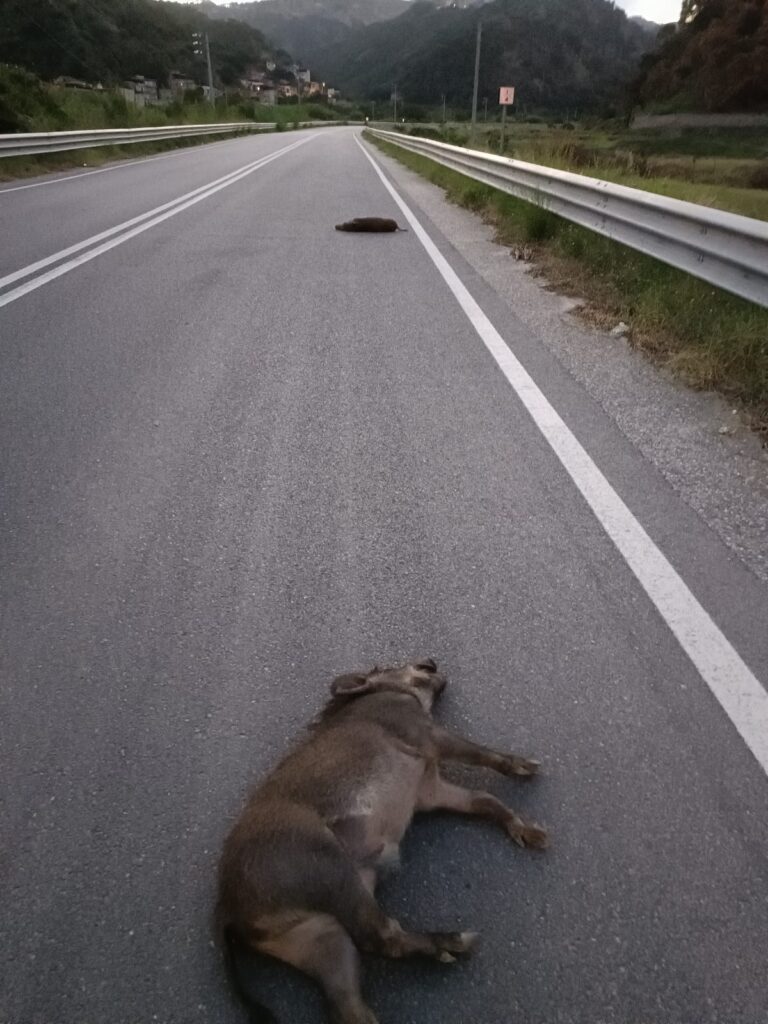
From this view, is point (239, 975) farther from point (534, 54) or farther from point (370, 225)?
point (534, 54)

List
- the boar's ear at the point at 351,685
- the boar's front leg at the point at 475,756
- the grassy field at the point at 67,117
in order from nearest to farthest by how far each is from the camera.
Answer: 1. the boar's front leg at the point at 475,756
2. the boar's ear at the point at 351,685
3. the grassy field at the point at 67,117

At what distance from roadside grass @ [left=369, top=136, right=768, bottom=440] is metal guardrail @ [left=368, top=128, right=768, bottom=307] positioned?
32 cm

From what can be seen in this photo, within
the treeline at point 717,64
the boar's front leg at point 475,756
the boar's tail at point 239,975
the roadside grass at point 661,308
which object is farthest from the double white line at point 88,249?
the treeline at point 717,64

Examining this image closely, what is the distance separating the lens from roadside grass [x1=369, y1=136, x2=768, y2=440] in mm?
5016

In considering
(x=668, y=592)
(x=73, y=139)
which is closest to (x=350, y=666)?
(x=668, y=592)

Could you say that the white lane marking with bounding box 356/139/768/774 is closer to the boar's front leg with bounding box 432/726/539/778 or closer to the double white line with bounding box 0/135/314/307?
the boar's front leg with bounding box 432/726/539/778

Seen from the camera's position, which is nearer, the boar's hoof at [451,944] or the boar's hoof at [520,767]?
the boar's hoof at [451,944]

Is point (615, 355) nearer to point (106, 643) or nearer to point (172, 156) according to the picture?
point (106, 643)

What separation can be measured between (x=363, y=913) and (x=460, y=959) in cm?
26

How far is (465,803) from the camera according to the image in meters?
2.17

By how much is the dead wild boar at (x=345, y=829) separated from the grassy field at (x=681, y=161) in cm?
784

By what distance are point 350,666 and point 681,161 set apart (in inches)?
624

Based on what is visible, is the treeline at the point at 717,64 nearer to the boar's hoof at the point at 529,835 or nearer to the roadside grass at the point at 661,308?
the roadside grass at the point at 661,308

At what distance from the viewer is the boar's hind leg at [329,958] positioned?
1585mm
